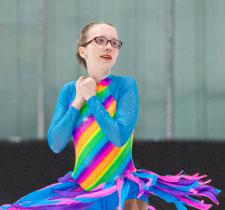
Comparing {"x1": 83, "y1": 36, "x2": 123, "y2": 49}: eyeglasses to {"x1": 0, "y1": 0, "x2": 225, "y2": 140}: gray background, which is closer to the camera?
{"x1": 83, "y1": 36, "x2": 123, "y2": 49}: eyeglasses

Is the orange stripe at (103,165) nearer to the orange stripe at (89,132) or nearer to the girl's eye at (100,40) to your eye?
the orange stripe at (89,132)

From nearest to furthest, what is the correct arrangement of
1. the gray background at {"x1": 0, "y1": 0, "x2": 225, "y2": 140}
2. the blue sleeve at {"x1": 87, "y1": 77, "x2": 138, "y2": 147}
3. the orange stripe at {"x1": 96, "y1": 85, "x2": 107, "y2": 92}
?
1. the blue sleeve at {"x1": 87, "y1": 77, "x2": 138, "y2": 147}
2. the orange stripe at {"x1": 96, "y1": 85, "x2": 107, "y2": 92}
3. the gray background at {"x1": 0, "y1": 0, "x2": 225, "y2": 140}

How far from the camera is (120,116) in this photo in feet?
6.36

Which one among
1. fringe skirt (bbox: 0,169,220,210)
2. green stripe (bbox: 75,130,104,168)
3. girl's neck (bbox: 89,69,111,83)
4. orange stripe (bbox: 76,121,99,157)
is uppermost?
girl's neck (bbox: 89,69,111,83)

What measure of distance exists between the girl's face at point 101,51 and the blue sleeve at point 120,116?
103mm

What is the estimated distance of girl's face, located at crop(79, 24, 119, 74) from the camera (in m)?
1.98

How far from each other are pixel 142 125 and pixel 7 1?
2.10 meters

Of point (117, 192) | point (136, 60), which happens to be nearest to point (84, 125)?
point (117, 192)

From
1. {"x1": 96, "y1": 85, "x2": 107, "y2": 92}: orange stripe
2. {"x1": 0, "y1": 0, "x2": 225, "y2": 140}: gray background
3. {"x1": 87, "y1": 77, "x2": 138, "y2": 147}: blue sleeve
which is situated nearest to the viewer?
{"x1": 87, "y1": 77, "x2": 138, "y2": 147}: blue sleeve

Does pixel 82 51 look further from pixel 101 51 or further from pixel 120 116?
pixel 120 116

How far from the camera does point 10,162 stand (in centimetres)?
429

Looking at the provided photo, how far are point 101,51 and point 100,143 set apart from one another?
30 centimetres

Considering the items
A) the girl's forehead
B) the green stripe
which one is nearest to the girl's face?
the girl's forehead

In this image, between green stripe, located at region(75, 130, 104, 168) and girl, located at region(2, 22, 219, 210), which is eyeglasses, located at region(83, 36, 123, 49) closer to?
girl, located at region(2, 22, 219, 210)
